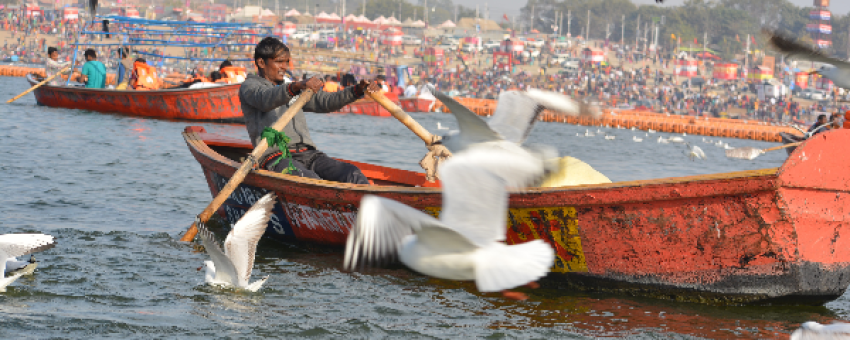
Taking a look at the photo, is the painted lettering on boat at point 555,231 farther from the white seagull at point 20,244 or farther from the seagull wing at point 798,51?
the seagull wing at point 798,51

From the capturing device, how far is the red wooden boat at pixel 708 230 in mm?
5258

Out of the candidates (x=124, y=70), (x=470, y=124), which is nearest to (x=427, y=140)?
(x=470, y=124)

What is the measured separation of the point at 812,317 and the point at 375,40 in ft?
260

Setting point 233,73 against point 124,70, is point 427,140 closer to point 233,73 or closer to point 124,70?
point 233,73

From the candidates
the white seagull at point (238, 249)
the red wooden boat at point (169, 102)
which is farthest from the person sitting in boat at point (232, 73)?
the white seagull at point (238, 249)

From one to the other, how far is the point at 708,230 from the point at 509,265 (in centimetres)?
155

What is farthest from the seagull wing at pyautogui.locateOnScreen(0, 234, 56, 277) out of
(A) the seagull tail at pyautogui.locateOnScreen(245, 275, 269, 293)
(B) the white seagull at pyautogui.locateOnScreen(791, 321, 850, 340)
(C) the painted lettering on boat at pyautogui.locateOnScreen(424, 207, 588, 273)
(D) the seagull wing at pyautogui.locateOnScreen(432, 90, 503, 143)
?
(B) the white seagull at pyautogui.locateOnScreen(791, 321, 850, 340)

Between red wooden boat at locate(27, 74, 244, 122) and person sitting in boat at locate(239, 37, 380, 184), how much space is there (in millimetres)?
11581

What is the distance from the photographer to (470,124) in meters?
5.20

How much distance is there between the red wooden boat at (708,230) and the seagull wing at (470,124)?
590 mm

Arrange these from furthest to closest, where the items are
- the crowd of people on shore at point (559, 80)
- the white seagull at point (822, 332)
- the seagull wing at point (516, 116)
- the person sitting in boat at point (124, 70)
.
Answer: the crowd of people on shore at point (559, 80) < the person sitting in boat at point (124, 70) < the seagull wing at point (516, 116) < the white seagull at point (822, 332)

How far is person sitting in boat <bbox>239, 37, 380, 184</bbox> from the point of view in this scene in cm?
674

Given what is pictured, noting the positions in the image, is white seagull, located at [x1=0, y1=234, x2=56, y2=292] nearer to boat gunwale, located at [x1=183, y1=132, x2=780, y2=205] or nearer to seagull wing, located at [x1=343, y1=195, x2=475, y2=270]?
seagull wing, located at [x1=343, y1=195, x2=475, y2=270]

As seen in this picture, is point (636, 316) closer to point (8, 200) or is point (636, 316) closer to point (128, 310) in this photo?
point (128, 310)
